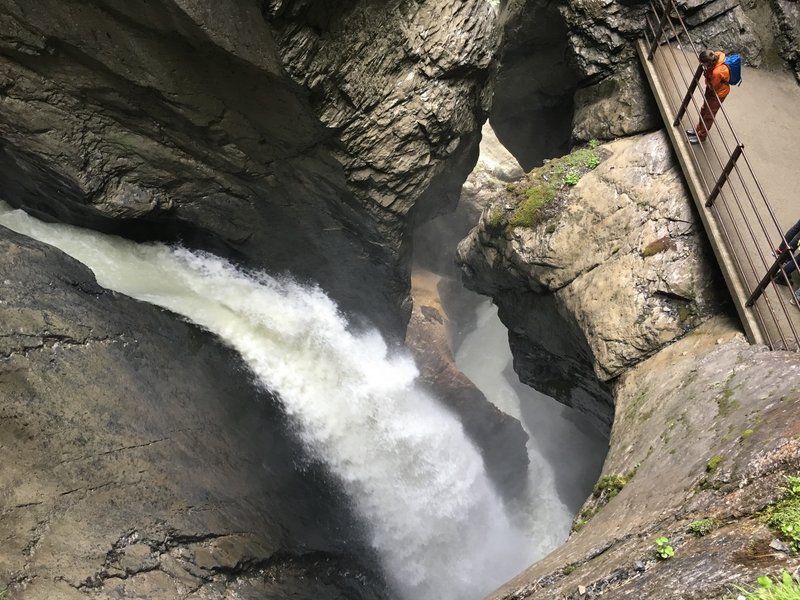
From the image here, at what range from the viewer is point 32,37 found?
725cm

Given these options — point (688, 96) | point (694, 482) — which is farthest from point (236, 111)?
point (694, 482)

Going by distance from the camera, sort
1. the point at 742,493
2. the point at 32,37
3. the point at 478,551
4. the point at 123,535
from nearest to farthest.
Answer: the point at 742,493 < the point at 123,535 < the point at 32,37 < the point at 478,551

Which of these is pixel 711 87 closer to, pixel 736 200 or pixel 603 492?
pixel 736 200

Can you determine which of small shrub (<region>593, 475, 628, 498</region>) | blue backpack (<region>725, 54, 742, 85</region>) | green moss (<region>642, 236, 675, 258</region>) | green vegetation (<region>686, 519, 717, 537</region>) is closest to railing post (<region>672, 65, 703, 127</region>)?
blue backpack (<region>725, 54, 742, 85</region>)

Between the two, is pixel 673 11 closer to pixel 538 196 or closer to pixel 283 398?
pixel 538 196

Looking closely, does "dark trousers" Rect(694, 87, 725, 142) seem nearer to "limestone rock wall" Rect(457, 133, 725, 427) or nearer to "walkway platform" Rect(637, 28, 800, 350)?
"walkway platform" Rect(637, 28, 800, 350)

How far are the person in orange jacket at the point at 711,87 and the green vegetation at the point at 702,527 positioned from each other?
6173 mm

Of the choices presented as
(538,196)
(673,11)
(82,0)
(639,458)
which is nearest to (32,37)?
Answer: (82,0)

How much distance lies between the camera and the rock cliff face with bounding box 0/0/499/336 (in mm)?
7246

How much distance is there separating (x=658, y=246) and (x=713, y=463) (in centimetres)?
433

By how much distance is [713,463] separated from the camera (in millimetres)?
4141

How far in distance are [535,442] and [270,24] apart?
16.2 meters

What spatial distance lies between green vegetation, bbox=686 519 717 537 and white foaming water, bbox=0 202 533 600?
24.5 feet

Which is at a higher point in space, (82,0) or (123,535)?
(82,0)
